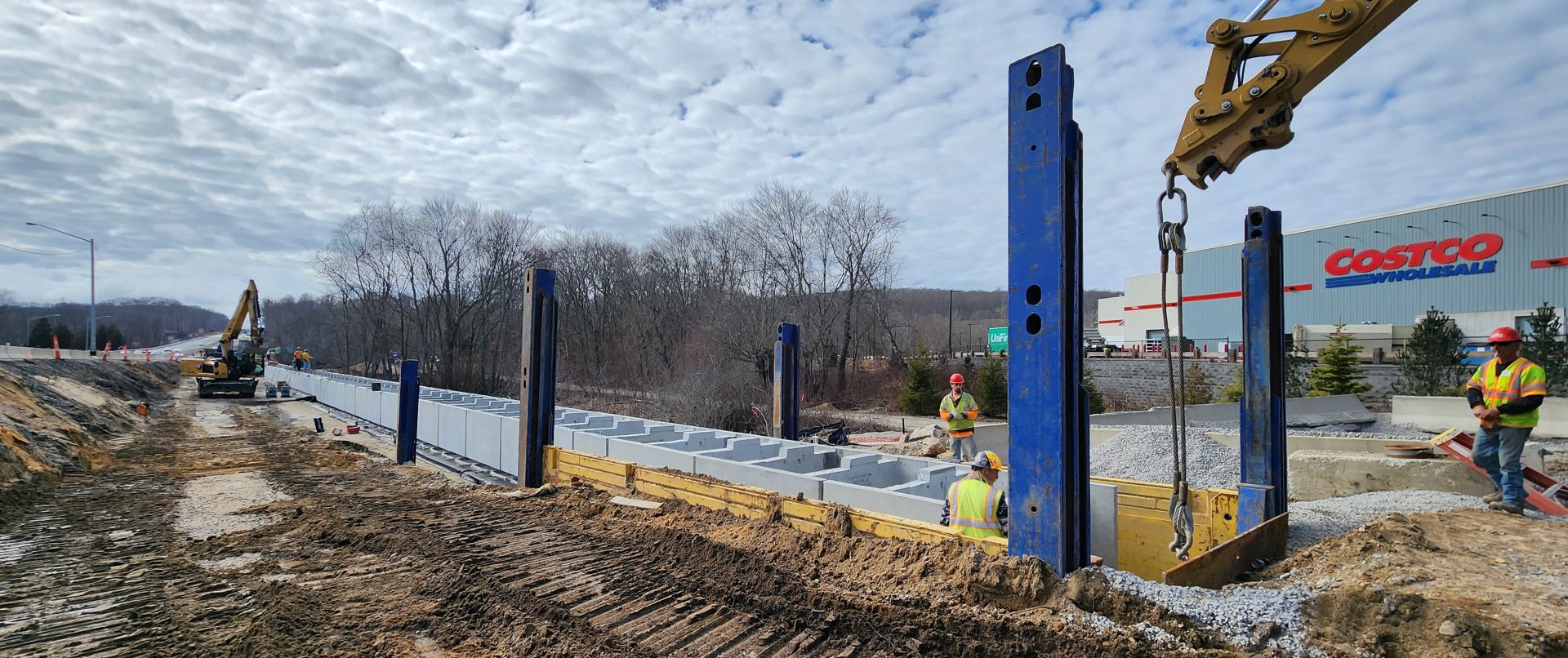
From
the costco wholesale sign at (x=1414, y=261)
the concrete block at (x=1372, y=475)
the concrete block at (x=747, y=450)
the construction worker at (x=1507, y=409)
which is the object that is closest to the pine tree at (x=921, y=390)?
the concrete block at (x=747, y=450)

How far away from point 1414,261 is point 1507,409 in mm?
33087

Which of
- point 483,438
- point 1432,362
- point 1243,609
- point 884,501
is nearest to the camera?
point 1243,609

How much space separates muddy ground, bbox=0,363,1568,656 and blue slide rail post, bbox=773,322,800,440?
4651 mm

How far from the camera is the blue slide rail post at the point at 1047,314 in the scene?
3.98m

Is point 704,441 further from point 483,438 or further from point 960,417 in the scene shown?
point 483,438

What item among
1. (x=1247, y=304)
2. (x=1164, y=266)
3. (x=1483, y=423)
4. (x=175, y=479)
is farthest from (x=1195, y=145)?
(x=175, y=479)

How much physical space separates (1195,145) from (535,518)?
6.84 m

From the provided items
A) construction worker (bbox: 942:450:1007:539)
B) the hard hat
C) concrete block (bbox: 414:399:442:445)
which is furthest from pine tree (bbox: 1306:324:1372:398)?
concrete block (bbox: 414:399:442:445)

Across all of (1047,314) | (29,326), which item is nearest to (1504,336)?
(1047,314)

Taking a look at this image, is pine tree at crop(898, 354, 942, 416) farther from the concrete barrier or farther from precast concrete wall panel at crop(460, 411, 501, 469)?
precast concrete wall panel at crop(460, 411, 501, 469)

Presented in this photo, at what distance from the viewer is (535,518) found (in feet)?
24.4

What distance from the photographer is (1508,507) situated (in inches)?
226

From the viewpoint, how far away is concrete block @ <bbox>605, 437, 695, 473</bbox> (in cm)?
846

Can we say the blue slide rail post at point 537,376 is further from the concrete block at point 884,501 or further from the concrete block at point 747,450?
the concrete block at point 884,501
